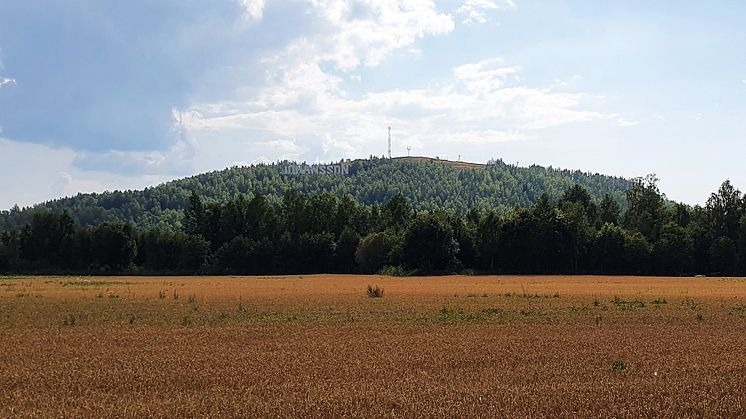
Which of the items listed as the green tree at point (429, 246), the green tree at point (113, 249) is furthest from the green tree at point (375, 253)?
the green tree at point (113, 249)

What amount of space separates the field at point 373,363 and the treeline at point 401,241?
76.8 meters

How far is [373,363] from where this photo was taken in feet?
60.3

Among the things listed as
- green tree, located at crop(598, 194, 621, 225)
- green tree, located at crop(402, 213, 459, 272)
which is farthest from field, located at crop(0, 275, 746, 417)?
green tree, located at crop(598, 194, 621, 225)

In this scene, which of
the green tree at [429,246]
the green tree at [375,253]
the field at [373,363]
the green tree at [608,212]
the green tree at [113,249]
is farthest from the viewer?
the green tree at [608,212]

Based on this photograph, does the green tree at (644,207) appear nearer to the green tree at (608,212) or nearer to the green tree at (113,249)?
the green tree at (608,212)

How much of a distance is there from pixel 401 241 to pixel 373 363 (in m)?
93.9

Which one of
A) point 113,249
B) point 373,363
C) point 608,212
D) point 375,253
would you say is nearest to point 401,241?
point 375,253

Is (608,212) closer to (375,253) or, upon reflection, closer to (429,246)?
(429,246)

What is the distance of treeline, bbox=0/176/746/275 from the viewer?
10819 centimetres

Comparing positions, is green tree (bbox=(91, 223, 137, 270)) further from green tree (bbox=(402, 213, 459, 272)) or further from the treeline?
green tree (bbox=(402, 213, 459, 272))

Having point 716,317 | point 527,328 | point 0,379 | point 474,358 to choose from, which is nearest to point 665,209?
point 716,317

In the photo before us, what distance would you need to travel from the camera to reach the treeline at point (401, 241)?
108 m

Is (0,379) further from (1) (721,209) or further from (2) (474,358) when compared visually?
(1) (721,209)

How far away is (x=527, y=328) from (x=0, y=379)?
18506mm
